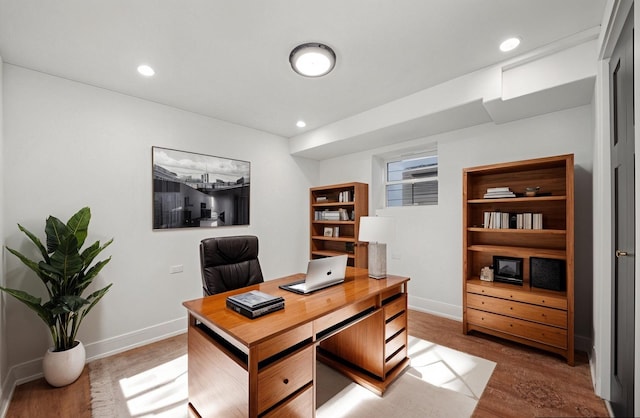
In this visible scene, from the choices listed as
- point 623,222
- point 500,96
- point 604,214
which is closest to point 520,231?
point 604,214

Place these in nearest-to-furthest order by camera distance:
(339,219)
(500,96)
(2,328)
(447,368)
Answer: (2,328)
(447,368)
(500,96)
(339,219)

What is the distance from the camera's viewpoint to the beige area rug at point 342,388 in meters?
1.81

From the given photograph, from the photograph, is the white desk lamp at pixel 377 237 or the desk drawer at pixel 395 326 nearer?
the desk drawer at pixel 395 326

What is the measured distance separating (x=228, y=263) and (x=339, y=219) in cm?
229

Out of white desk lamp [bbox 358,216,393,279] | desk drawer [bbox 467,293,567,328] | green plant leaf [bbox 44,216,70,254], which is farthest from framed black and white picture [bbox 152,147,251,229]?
desk drawer [bbox 467,293,567,328]

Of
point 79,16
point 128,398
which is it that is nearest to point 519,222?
point 128,398

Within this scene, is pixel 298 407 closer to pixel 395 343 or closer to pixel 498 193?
pixel 395 343

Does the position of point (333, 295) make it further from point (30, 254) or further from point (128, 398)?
point (30, 254)

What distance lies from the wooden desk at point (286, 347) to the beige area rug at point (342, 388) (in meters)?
0.13

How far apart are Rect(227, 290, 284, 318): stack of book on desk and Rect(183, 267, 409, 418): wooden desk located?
0.11 ft

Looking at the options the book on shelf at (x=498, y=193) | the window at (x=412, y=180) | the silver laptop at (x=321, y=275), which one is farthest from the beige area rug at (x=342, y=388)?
the window at (x=412, y=180)

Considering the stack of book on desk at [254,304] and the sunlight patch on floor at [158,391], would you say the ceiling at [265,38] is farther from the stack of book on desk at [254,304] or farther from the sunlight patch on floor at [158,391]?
the sunlight patch on floor at [158,391]

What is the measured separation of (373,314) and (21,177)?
10.0 ft

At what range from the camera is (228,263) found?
7.55 ft
